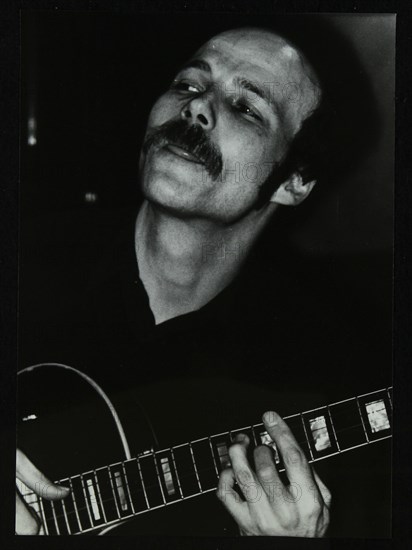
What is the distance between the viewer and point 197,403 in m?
1.14

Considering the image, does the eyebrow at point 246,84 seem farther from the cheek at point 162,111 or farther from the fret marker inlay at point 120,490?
the fret marker inlay at point 120,490

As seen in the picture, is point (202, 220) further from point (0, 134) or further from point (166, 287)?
point (0, 134)

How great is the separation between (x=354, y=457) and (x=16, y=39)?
92 cm

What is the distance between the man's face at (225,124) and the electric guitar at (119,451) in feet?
1.19

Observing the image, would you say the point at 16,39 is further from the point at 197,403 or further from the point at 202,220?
the point at 197,403

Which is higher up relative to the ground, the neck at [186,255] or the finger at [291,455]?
the neck at [186,255]

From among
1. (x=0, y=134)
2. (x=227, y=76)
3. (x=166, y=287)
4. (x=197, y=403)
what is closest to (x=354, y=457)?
(x=197, y=403)

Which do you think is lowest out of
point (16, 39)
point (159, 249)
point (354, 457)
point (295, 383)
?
point (354, 457)

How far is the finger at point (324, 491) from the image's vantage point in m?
1.13

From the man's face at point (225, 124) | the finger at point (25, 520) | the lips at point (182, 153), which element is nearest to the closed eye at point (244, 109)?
the man's face at point (225, 124)

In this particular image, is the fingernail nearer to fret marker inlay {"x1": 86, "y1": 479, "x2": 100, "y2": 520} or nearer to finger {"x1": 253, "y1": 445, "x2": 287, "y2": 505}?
finger {"x1": 253, "y1": 445, "x2": 287, "y2": 505}

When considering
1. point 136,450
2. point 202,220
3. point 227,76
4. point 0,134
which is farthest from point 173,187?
point 136,450

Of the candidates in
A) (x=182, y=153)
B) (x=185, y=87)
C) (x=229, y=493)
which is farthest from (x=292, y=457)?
(x=185, y=87)

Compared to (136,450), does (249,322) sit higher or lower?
higher
